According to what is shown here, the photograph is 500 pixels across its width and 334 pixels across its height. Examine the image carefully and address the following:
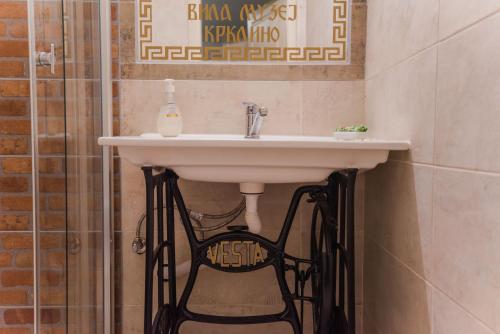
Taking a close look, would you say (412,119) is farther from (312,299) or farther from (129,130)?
(129,130)

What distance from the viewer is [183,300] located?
152cm

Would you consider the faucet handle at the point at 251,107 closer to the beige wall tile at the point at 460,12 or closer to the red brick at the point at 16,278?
the beige wall tile at the point at 460,12

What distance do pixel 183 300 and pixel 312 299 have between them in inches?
17.9

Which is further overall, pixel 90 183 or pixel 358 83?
pixel 358 83

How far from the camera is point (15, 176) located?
71.1 inches

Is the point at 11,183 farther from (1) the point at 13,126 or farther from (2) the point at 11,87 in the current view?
(2) the point at 11,87

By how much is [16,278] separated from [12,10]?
108 cm

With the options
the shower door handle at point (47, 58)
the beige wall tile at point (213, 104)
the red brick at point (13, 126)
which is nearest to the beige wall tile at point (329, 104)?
the beige wall tile at point (213, 104)

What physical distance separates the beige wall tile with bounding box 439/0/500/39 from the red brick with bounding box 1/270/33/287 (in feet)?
5.75

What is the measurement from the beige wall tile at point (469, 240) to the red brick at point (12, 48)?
5.25ft

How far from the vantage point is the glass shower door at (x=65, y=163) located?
1149mm

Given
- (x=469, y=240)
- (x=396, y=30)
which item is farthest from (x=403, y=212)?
(x=396, y=30)

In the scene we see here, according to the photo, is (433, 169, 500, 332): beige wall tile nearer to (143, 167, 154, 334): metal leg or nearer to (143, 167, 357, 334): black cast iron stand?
(143, 167, 357, 334): black cast iron stand

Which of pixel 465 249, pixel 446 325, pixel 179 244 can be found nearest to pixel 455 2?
pixel 465 249
